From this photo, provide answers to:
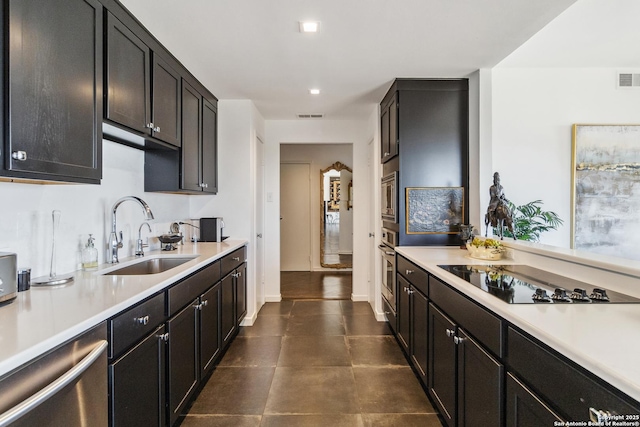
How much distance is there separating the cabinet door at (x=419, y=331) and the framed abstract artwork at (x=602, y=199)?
6.53 feet

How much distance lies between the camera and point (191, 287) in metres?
1.97

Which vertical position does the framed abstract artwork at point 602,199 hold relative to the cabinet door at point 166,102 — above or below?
below

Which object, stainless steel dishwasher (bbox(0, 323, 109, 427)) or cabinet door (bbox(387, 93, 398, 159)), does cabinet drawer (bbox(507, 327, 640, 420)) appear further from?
cabinet door (bbox(387, 93, 398, 159))

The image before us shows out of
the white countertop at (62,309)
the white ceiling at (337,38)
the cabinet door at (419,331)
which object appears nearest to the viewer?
the white countertop at (62,309)

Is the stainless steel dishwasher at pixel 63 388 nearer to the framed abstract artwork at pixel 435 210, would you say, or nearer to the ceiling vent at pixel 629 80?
the framed abstract artwork at pixel 435 210

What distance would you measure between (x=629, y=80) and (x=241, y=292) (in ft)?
14.4

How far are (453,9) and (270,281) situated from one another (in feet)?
11.8

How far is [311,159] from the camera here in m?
6.19

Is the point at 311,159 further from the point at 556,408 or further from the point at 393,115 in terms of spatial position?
the point at 556,408

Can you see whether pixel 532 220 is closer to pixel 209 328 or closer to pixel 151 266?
pixel 209 328

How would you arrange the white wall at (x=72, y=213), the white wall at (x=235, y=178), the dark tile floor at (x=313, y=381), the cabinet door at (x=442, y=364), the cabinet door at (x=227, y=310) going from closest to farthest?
the white wall at (x=72, y=213) → the cabinet door at (x=442, y=364) → the dark tile floor at (x=313, y=381) → the cabinet door at (x=227, y=310) → the white wall at (x=235, y=178)

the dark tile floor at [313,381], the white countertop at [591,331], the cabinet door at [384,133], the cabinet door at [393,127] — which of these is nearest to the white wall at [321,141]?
the cabinet door at [384,133]

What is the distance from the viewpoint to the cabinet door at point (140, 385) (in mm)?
1241

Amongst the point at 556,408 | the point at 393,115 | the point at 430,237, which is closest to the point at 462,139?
the point at 393,115
